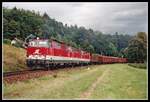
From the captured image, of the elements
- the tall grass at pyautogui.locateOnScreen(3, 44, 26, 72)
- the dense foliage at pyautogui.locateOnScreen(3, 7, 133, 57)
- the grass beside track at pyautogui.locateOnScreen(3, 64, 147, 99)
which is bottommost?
the grass beside track at pyautogui.locateOnScreen(3, 64, 147, 99)

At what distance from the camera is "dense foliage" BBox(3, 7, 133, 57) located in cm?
1345

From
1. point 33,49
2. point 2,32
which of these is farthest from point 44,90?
point 33,49

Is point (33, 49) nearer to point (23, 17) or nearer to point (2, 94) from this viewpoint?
point (23, 17)

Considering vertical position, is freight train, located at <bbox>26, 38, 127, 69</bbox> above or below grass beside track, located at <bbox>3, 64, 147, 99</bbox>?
→ above

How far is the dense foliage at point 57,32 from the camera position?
13445 millimetres

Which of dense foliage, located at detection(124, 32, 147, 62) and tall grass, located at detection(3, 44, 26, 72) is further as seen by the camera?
tall grass, located at detection(3, 44, 26, 72)

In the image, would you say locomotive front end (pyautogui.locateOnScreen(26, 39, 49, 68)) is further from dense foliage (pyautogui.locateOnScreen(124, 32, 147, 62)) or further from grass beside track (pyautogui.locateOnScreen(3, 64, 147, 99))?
dense foliage (pyautogui.locateOnScreen(124, 32, 147, 62))

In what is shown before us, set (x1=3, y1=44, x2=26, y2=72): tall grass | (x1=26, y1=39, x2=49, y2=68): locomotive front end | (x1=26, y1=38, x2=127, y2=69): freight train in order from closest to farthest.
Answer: (x1=3, y1=44, x2=26, y2=72): tall grass
(x1=26, y1=38, x2=127, y2=69): freight train
(x1=26, y1=39, x2=49, y2=68): locomotive front end

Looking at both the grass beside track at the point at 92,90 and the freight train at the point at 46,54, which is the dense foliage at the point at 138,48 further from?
the freight train at the point at 46,54

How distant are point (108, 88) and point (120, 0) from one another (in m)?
3.40

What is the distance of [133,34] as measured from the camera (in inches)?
506

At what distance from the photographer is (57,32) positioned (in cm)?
1573

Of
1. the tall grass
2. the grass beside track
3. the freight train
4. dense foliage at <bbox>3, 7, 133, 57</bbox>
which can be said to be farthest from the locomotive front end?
the grass beside track

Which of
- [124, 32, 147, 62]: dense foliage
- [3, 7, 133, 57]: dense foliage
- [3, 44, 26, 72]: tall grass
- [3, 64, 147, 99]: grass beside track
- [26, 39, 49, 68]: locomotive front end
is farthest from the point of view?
[26, 39, 49, 68]: locomotive front end
